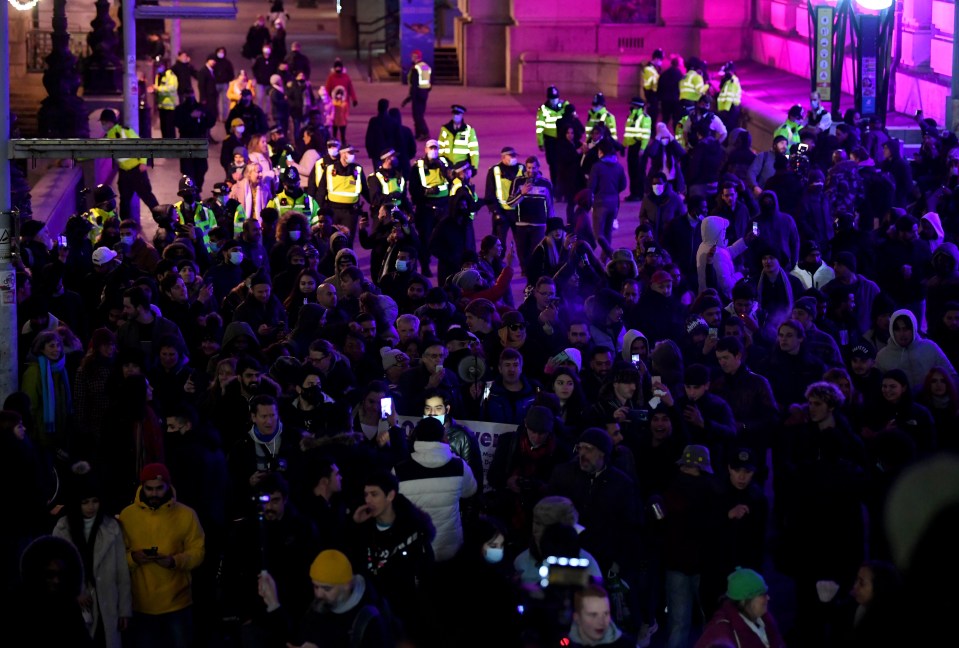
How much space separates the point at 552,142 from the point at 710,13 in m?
18.0

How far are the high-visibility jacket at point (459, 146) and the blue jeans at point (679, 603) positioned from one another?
1293 centimetres

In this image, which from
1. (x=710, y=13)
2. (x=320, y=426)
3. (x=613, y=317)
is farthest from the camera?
(x=710, y=13)

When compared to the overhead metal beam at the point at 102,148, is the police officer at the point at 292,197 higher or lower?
lower

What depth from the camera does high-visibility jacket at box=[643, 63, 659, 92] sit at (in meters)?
31.3

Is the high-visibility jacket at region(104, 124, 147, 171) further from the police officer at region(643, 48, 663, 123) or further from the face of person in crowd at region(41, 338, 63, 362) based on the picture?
the police officer at region(643, 48, 663, 123)

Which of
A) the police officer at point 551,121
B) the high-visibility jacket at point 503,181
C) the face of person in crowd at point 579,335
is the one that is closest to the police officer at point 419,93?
the police officer at point 551,121

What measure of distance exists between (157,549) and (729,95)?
21.1 meters

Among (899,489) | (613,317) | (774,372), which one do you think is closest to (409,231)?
(613,317)

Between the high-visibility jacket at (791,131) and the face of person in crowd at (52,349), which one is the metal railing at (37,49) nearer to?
the high-visibility jacket at (791,131)

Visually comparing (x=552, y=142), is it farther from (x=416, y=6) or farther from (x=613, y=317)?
(x=416, y=6)

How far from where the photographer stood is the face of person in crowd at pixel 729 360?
415 inches

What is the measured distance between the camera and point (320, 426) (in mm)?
9344

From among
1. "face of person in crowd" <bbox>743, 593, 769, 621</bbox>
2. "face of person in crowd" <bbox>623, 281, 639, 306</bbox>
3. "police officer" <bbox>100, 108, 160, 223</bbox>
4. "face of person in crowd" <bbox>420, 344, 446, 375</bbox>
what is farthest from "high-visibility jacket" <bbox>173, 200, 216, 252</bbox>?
"face of person in crowd" <bbox>743, 593, 769, 621</bbox>

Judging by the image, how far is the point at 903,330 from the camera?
11406 millimetres
